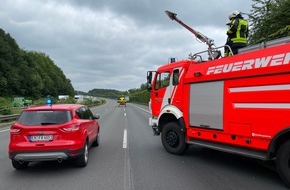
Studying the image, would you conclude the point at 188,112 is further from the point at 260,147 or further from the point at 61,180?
the point at 61,180

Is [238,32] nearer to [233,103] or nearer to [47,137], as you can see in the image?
[233,103]

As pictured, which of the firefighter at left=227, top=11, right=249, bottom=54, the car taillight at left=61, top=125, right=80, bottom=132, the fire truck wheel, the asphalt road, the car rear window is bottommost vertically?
the asphalt road

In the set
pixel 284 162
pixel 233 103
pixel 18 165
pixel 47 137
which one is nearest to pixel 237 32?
pixel 233 103

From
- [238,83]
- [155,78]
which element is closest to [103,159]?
[155,78]

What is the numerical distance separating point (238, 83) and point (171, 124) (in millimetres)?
3156

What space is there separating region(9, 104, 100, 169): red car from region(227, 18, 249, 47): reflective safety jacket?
15.7 ft

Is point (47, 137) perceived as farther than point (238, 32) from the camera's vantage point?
No

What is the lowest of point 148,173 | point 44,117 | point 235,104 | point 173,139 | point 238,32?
point 148,173

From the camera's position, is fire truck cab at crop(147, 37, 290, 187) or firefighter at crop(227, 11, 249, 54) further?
firefighter at crop(227, 11, 249, 54)

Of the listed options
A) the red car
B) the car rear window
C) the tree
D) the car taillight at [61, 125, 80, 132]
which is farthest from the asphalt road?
the tree

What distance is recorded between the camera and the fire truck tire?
21.5 feet

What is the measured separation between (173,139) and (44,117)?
390 centimetres

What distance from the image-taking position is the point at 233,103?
7930mm

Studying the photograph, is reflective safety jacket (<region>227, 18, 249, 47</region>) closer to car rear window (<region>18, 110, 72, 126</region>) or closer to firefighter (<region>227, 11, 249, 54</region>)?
firefighter (<region>227, 11, 249, 54</region>)
